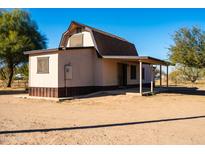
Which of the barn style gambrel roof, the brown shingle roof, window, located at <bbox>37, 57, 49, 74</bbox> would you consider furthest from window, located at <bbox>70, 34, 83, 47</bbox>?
window, located at <bbox>37, 57, 49, 74</bbox>

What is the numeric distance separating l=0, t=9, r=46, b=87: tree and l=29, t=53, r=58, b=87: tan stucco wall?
1009cm

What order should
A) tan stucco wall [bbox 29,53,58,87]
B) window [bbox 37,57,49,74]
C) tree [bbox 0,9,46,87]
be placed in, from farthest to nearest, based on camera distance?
tree [bbox 0,9,46,87], window [bbox 37,57,49,74], tan stucco wall [bbox 29,53,58,87]

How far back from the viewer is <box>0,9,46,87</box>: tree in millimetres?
26906

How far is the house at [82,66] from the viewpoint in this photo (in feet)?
54.7

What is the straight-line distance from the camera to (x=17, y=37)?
2716 centimetres

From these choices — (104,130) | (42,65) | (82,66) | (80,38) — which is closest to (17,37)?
(80,38)

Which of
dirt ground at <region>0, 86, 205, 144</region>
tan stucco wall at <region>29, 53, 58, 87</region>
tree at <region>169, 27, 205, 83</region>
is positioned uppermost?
tree at <region>169, 27, 205, 83</region>

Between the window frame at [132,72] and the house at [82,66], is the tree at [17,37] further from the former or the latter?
the window frame at [132,72]

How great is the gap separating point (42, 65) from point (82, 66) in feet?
8.81

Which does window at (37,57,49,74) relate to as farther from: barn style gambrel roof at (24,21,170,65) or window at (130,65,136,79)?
window at (130,65,136,79)

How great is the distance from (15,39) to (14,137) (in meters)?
22.2

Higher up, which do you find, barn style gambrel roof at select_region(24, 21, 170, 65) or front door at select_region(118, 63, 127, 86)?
barn style gambrel roof at select_region(24, 21, 170, 65)

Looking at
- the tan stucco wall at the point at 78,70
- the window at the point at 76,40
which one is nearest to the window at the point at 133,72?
the tan stucco wall at the point at 78,70
